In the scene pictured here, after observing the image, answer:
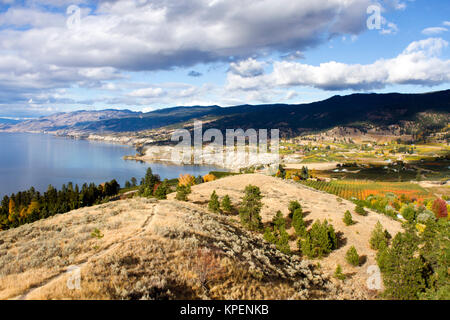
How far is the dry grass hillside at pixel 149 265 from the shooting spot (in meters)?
14.8

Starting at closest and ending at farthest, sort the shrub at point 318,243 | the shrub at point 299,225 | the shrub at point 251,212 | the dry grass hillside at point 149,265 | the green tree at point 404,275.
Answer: the dry grass hillside at point 149,265, the green tree at point 404,275, the shrub at point 318,243, the shrub at point 299,225, the shrub at point 251,212

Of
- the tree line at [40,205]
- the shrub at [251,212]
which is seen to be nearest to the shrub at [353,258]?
the shrub at [251,212]

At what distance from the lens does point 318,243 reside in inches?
1411

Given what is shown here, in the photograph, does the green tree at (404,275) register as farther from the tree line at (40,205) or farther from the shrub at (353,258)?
the tree line at (40,205)

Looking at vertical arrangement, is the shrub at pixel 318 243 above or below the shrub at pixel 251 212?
below

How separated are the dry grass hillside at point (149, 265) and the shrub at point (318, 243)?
5.95 feet

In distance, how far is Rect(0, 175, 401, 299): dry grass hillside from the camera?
14.8 m

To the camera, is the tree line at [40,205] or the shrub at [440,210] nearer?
the tree line at [40,205]

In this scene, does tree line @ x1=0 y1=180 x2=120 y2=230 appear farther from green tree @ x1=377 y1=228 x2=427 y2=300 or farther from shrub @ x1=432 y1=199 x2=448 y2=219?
shrub @ x1=432 y1=199 x2=448 y2=219

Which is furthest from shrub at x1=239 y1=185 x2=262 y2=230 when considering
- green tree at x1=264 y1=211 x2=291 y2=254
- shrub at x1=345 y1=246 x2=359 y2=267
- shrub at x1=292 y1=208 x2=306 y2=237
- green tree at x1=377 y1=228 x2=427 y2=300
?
green tree at x1=377 y1=228 x2=427 y2=300

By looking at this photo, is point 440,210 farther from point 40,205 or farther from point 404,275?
point 40,205

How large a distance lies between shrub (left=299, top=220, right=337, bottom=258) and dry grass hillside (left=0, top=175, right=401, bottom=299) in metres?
1.81

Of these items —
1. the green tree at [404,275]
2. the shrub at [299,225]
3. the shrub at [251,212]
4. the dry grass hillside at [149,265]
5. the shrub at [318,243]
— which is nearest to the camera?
the dry grass hillside at [149,265]
